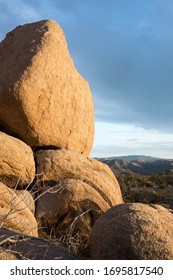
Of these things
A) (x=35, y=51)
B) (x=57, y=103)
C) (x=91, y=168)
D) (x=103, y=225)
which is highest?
(x=35, y=51)

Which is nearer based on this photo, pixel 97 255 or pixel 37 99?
pixel 97 255

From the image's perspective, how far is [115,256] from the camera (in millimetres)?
5352

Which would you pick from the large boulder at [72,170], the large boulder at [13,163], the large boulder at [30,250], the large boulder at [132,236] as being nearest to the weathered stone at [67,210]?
the large boulder at [72,170]

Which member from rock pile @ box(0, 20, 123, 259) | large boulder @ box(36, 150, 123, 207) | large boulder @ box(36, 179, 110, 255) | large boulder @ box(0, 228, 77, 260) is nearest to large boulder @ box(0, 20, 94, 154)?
rock pile @ box(0, 20, 123, 259)

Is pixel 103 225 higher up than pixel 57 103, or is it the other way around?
pixel 57 103

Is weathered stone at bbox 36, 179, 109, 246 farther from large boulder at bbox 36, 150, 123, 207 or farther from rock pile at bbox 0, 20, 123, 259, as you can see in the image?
large boulder at bbox 36, 150, 123, 207

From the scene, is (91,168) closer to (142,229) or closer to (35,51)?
(35,51)

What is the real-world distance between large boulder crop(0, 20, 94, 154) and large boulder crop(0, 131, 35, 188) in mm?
565

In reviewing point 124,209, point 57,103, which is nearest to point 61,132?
point 57,103

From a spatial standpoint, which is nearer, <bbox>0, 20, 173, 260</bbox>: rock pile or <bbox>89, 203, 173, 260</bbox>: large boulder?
<bbox>89, 203, 173, 260</bbox>: large boulder

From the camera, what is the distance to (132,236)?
211 inches

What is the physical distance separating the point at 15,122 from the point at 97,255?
12.0ft

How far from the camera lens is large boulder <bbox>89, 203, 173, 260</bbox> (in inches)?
207

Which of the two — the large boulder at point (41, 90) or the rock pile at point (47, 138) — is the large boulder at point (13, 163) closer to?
the rock pile at point (47, 138)
